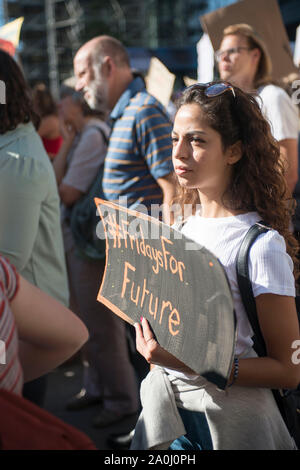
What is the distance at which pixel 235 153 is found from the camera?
1.45 meters

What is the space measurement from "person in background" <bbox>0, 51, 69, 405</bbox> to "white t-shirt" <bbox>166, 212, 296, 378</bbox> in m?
0.67

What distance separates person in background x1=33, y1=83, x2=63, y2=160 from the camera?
15.0 feet

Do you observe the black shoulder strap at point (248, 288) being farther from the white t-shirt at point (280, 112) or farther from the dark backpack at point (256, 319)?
the white t-shirt at point (280, 112)

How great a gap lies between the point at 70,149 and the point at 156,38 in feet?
71.5

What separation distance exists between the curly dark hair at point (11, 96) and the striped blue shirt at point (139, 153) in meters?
0.70

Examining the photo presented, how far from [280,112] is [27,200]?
51.4 inches

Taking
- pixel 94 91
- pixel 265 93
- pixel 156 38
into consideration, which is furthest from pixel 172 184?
pixel 156 38

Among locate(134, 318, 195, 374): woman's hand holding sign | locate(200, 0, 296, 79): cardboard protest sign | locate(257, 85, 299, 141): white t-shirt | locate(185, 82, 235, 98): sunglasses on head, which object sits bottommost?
locate(134, 318, 195, 374): woman's hand holding sign

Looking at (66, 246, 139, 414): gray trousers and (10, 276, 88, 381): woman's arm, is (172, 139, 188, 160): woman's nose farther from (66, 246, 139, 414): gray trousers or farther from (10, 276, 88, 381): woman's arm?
(66, 246, 139, 414): gray trousers

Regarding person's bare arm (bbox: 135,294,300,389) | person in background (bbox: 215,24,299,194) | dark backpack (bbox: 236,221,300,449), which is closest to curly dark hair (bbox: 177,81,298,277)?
Answer: dark backpack (bbox: 236,221,300,449)

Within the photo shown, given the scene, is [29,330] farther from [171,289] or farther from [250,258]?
[250,258]

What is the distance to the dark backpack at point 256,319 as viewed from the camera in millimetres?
1239

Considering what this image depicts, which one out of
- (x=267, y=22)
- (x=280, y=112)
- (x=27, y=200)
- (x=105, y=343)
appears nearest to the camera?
(x=27, y=200)

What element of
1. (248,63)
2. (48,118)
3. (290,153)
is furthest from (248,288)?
(48,118)
